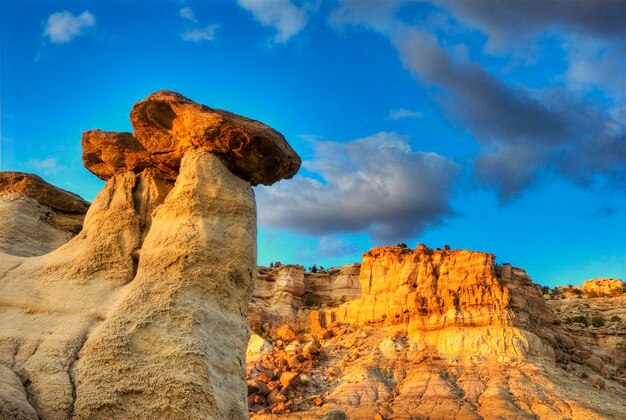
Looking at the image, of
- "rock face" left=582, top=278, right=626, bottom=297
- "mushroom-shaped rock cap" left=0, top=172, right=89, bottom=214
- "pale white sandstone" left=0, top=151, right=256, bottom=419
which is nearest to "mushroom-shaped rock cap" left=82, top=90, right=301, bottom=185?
"pale white sandstone" left=0, top=151, right=256, bottom=419

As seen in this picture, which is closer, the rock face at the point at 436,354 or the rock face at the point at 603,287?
the rock face at the point at 436,354

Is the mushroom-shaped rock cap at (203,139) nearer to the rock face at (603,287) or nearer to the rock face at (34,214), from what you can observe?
the rock face at (34,214)

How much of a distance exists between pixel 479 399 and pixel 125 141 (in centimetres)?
2192

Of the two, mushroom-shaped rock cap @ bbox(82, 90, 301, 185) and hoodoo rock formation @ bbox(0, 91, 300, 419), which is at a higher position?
mushroom-shaped rock cap @ bbox(82, 90, 301, 185)

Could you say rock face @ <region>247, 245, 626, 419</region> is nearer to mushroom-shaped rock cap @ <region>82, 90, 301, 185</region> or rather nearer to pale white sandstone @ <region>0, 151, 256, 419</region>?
mushroom-shaped rock cap @ <region>82, 90, 301, 185</region>

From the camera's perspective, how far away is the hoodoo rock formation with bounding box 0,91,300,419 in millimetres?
8719

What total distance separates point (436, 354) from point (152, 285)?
27722 mm

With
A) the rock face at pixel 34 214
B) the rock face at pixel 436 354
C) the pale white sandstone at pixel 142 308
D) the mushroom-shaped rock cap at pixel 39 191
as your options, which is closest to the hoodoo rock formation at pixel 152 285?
the pale white sandstone at pixel 142 308

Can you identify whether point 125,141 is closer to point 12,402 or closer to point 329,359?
point 12,402

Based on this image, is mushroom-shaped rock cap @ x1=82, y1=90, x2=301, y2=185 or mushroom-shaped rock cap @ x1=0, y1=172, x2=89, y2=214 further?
mushroom-shaped rock cap @ x1=0, y1=172, x2=89, y2=214

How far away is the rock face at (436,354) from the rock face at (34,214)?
1621 cm

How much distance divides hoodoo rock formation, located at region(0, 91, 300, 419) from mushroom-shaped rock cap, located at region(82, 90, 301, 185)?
2 centimetres

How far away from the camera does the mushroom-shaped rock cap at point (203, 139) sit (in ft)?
38.1

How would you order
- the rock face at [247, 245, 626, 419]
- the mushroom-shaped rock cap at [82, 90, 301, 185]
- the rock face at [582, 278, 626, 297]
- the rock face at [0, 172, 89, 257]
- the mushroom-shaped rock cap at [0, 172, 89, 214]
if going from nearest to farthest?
the mushroom-shaped rock cap at [82, 90, 301, 185], the rock face at [0, 172, 89, 257], the mushroom-shaped rock cap at [0, 172, 89, 214], the rock face at [247, 245, 626, 419], the rock face at [582, 278, 626, 297]
